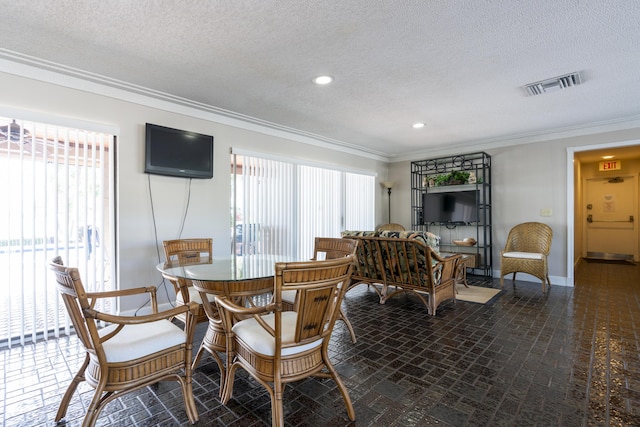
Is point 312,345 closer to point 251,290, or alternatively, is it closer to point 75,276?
point 251,290

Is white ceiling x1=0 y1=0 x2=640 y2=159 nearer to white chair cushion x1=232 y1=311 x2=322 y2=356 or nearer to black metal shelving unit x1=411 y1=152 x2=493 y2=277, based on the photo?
black metal shelving unit x1=411 y1=152 x2=493 y2=277

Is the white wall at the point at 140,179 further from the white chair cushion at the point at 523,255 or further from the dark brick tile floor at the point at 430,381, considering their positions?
the white chair cushion at the point at 523,255

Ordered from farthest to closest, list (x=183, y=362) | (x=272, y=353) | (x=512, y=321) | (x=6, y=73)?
(x=512, y=321) → (x=6, y=73) → (x=183, y=362) → (x=272, y=353)

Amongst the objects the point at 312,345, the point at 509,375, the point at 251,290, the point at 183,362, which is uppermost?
the point at 251,290

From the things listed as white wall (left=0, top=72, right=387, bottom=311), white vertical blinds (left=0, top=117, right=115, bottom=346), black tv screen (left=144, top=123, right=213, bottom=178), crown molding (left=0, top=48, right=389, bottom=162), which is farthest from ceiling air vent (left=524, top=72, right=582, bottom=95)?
white vertical blinds (left=0, top=117, right=115, bottom=346)

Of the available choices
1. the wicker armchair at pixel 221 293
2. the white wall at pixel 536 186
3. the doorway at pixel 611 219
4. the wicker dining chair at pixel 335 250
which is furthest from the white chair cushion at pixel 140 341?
the doorway at pixel 611 219

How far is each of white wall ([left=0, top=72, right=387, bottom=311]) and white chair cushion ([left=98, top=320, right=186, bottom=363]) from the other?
1794mm

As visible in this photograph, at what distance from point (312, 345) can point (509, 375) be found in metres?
1.60

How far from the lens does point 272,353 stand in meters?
1.66

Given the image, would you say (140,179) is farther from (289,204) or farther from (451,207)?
(451,207)

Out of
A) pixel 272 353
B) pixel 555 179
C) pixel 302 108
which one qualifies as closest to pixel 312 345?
pixel 272 353

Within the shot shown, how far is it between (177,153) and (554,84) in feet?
13.9

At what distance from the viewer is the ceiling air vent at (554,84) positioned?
10.2 feet

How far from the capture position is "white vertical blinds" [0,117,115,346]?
2.80 m
